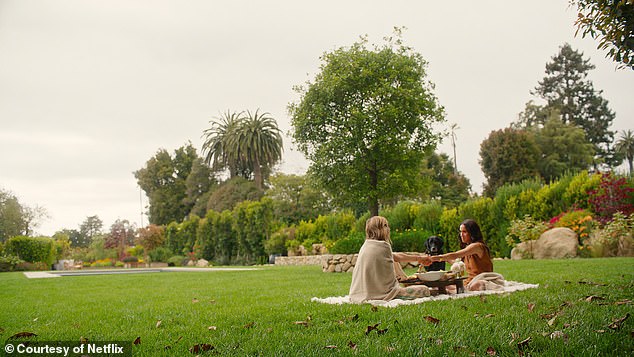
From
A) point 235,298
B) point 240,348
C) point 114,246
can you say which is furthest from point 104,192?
point 240,348

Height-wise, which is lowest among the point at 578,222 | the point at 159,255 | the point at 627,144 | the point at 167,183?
the point at 159,255

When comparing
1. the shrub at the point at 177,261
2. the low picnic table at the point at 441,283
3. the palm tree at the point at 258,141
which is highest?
the palm tree at the point at 258,141

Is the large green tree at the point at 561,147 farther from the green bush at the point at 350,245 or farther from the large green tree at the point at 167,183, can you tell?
the large green tree at the point at 167,183

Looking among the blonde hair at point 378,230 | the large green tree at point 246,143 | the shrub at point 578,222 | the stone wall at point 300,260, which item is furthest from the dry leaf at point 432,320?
the large green tree at point 246,143

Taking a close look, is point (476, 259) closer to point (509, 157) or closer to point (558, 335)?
point (558, 335)

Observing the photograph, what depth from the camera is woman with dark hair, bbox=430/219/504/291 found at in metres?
6.59

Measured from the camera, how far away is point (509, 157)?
32844 mm

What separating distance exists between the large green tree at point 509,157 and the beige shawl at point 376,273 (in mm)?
29382

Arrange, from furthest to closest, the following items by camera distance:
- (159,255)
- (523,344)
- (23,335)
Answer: (159,255) < (23,335) < (523,344)

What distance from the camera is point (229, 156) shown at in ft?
147

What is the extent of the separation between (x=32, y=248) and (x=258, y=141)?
2172 centimetres

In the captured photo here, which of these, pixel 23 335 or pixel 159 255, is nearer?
pixel 23 335

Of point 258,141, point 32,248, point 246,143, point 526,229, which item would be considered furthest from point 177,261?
point 526,229

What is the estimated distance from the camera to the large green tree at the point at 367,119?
44.3 feet
